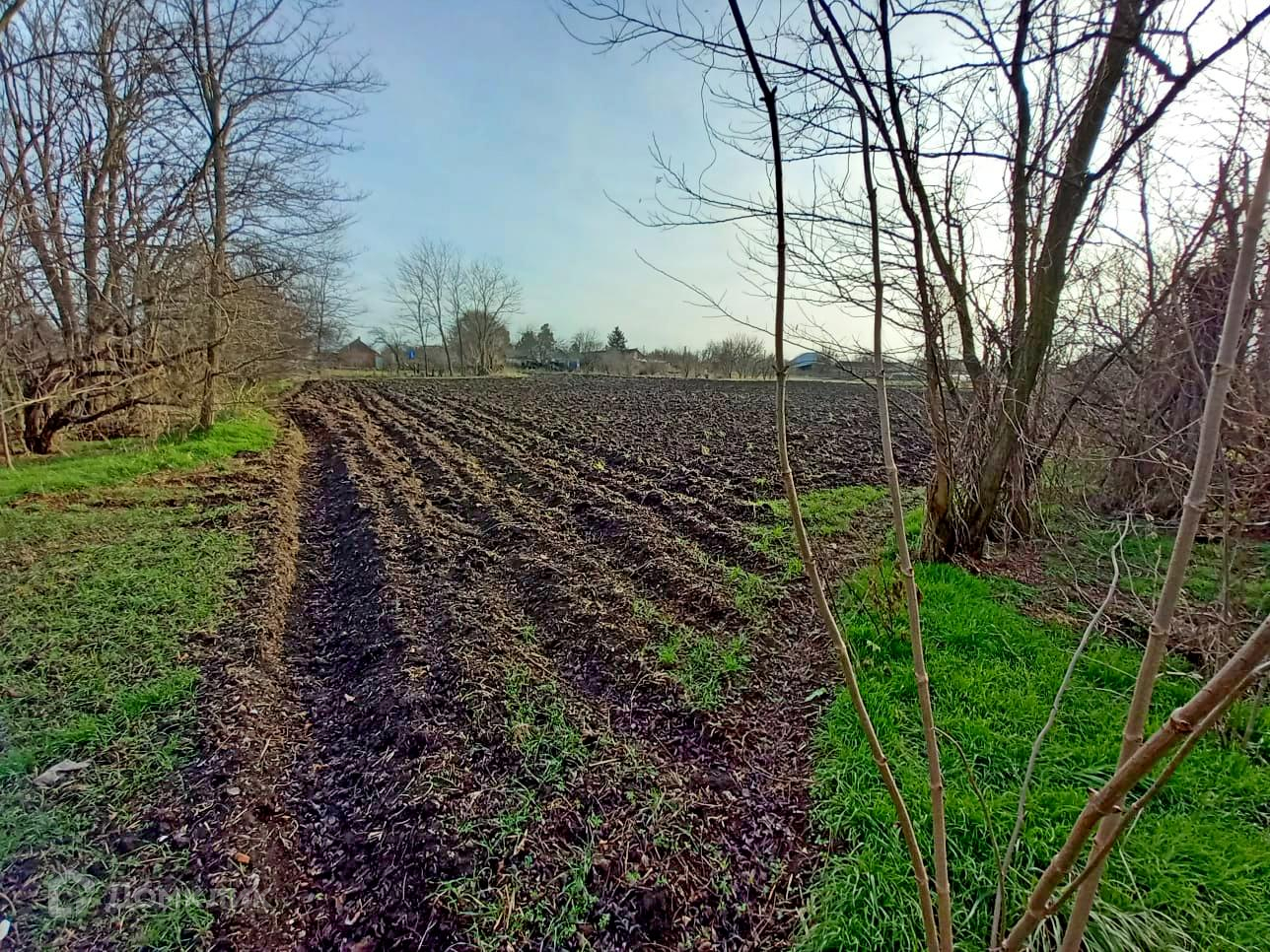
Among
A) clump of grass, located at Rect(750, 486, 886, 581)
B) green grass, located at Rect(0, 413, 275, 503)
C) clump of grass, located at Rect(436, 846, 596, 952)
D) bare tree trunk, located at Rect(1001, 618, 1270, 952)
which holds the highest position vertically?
bare tree trunk, located at Rect(1001, 618, 1270, 952)

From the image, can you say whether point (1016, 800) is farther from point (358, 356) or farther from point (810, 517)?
point (358, 356)

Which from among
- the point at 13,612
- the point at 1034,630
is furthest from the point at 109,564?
the point at 1034,630

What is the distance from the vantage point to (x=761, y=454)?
9086 mm

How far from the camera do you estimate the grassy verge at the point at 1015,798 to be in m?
1.80

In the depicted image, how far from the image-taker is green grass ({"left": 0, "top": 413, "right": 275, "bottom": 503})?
675 centimetres

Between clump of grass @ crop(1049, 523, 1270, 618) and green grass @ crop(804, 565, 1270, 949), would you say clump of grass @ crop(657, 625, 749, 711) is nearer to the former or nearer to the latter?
green grass @ crop(804, 565, 1270, 949)

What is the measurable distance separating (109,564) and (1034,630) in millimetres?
6871

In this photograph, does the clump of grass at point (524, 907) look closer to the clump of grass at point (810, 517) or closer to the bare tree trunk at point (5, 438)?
the clump of grass at point (810, 517)

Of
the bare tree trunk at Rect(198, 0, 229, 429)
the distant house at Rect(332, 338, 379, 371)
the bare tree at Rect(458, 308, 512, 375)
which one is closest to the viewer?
the bare tree trunk at Rect(198, 0, 229, 429)

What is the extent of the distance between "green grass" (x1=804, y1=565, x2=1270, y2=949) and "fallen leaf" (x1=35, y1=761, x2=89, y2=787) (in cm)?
327

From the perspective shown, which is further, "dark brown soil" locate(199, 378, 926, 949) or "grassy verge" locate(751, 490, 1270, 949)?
"dark brown soil" locate(199, 378, 926, 949)

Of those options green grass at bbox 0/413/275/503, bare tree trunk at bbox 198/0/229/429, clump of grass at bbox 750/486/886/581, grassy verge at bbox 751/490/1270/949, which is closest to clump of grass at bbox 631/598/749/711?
grassy verge at bbox 751/490/1270/949

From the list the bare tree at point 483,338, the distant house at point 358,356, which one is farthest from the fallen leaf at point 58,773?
the distant house at point 358,356

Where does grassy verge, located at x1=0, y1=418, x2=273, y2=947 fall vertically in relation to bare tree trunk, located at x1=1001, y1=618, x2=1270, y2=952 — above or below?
below
